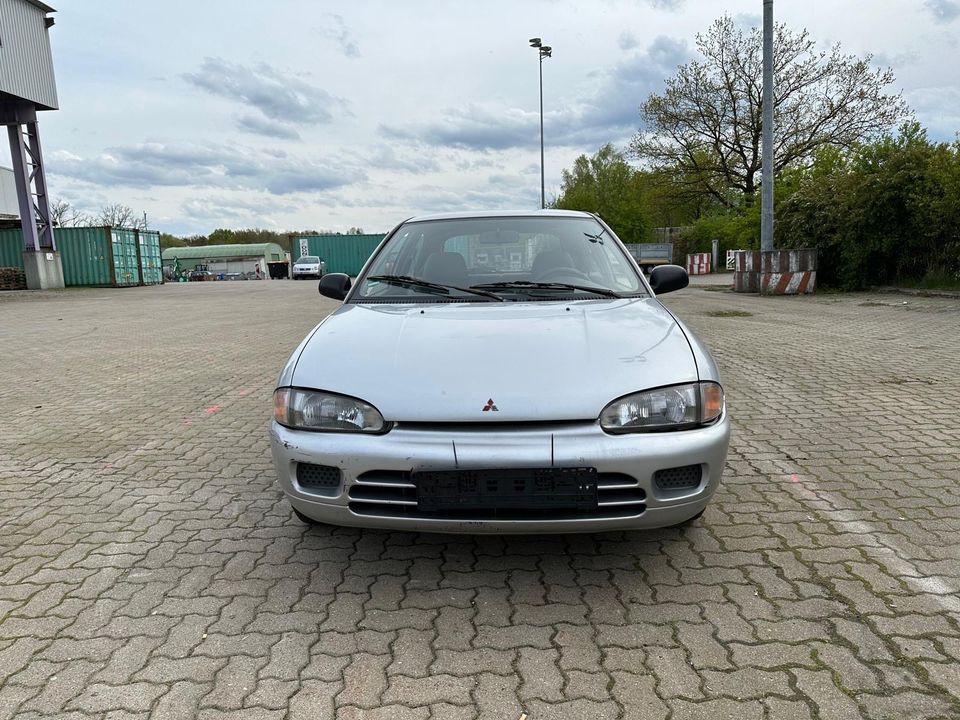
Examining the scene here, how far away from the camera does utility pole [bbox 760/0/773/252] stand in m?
16.1

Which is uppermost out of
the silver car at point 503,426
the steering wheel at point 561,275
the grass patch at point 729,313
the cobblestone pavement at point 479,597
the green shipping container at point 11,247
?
the green shipping container at point 11,247

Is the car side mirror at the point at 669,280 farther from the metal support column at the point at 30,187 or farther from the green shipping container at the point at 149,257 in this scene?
the green shipping container at the point at 149,257

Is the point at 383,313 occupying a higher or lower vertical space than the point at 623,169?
lower

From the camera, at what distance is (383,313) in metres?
3.33

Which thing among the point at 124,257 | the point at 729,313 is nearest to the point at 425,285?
the point at 729,313

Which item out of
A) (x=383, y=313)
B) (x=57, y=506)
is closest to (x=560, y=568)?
(x=383, y=313)

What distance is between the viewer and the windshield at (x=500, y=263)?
358cm

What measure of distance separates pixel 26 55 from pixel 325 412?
1124 inches

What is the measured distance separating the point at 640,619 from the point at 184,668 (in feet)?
5.17

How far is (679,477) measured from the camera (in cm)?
254

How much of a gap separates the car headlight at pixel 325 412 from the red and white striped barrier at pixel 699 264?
3470 cm

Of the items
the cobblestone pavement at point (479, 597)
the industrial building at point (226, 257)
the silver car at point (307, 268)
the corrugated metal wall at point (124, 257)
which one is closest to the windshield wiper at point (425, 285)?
the cobblestone pavement at point (479, 597)

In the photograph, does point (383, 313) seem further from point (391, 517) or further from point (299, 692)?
point (299, 692)

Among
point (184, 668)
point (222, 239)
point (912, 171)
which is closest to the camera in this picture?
point (184, 668)
